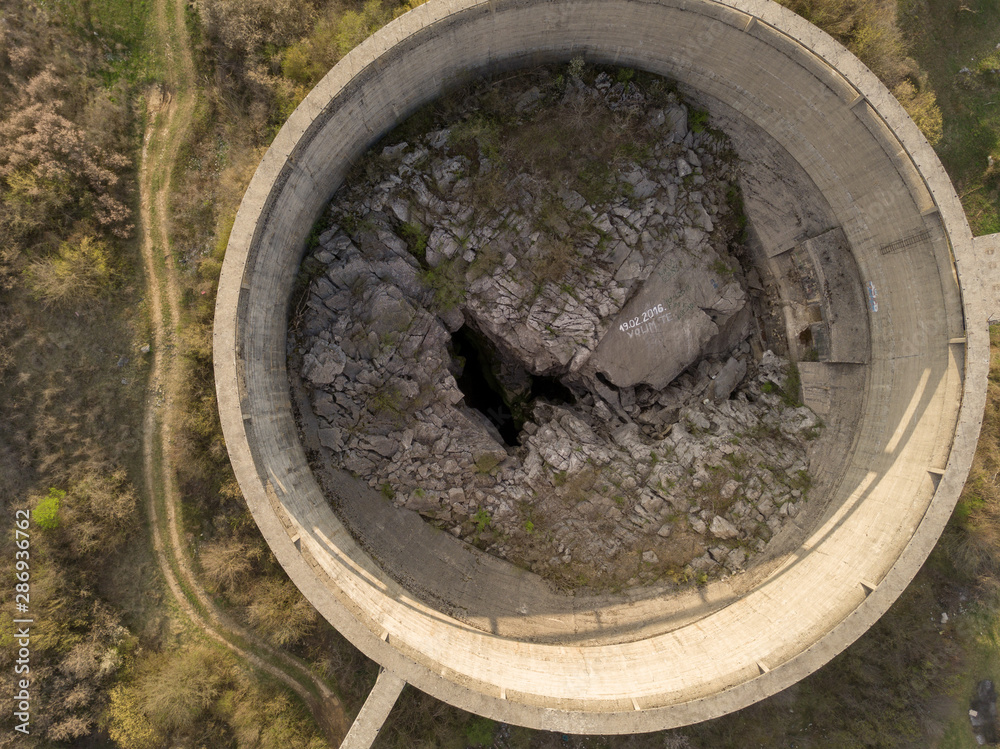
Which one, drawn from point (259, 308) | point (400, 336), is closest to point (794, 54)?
point (400, 336)

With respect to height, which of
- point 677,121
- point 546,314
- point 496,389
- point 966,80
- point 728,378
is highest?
point 966,80

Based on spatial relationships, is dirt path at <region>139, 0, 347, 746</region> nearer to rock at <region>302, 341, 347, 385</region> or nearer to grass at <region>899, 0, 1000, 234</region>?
rock at <region>302, 341, 347, 385</region>

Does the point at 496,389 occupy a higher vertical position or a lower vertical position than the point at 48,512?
higher

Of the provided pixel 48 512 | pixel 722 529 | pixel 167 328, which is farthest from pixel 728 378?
pixel 48 512

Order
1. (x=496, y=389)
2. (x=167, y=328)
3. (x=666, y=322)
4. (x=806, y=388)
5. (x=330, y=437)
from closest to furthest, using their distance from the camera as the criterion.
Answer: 1. (x=167, y=328)
2. (x=330, y=437)
3. (x=806, y=388)
4. (x=666, y=322)
5. (x=496, y=389)

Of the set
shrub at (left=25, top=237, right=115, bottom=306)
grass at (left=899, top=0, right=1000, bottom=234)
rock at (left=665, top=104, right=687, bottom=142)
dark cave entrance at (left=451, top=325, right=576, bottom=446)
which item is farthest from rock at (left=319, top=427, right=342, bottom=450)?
grass at (left=899, top=0, right=1000, bottom=234)

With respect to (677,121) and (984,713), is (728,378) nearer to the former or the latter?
(677,121)

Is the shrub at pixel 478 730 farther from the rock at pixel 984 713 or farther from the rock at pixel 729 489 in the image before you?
the rock at pixel 984 713
